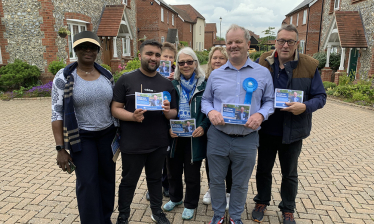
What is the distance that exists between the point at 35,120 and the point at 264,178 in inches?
302

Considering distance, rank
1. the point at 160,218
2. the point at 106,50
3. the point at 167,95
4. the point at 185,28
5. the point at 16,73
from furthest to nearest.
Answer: the point at 185,28
the point at 106,50
the point at 16,73
the point at 160,218
the point at 167,95

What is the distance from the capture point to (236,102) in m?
2.67

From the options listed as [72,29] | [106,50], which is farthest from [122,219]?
[106,50]

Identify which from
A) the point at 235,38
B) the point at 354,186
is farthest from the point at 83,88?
the point at 354,186

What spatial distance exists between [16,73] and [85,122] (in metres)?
11.3

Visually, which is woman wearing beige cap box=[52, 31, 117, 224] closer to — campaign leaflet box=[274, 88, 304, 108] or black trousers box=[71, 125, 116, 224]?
black trousers box=[71, 125, 116, 224]

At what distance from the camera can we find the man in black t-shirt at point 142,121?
8.77 feet

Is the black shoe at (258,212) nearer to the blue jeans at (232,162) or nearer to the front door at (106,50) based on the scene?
the blue jeans at (232,162)

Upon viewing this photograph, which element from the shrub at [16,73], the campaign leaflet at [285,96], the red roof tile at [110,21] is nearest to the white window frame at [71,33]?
the red roof tile at [110,21]

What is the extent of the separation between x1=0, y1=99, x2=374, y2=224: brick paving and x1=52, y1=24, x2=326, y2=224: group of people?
1.97 ft

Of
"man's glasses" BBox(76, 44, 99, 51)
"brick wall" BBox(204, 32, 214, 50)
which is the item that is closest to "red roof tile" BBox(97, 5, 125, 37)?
"man's glasses" BBox(76, 44, 99, 51)

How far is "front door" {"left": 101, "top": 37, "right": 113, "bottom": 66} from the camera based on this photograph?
→ 16.0m

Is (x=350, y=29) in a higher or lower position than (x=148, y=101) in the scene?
higher

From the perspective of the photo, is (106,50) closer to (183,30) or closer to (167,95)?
(167,95)
